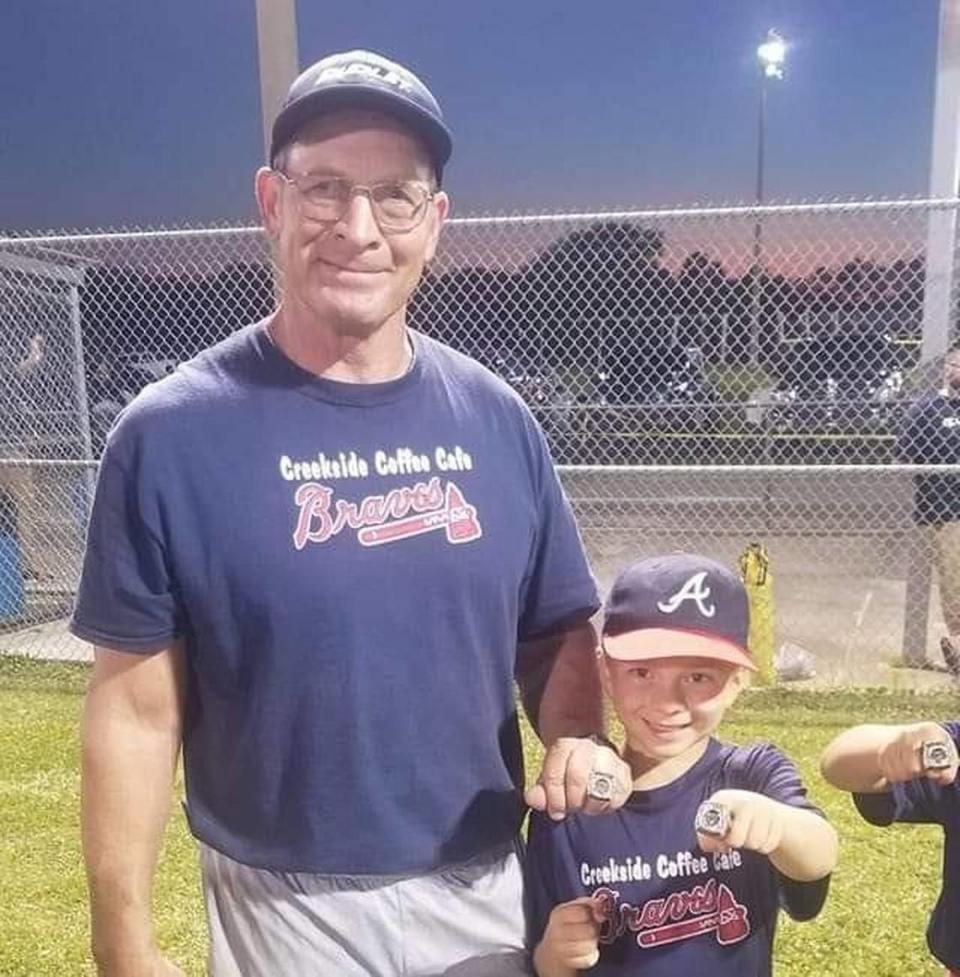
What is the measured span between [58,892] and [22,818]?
0.71 m

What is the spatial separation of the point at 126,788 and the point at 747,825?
833 millimetres

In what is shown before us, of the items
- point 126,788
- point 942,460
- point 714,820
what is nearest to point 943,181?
point 942,460

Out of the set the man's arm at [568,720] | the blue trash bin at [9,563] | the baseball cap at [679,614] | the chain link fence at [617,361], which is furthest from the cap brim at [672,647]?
the blue trash bin at [9,563]

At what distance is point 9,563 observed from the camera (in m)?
7.71

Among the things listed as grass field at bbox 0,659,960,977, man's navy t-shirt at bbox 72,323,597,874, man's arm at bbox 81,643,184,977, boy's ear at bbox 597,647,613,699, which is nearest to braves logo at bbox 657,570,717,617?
boy's ear at bbox 597,647,613,699

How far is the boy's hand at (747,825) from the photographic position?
1.49m

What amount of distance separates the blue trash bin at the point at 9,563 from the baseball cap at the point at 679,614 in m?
6.67

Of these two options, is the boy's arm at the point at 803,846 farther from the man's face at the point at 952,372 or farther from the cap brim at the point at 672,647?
the man's face at the point at 952,372

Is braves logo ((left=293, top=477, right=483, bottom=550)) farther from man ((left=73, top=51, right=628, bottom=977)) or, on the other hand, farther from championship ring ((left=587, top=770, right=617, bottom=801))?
championship ring ((left=587, top=770, right=617, bottom=801))

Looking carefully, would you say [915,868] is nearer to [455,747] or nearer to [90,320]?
[455,747]

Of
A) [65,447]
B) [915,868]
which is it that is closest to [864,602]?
[915,868]

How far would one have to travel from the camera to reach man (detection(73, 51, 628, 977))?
61.6 inches

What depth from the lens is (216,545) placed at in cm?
155

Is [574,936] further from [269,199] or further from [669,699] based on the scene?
[269,199]
